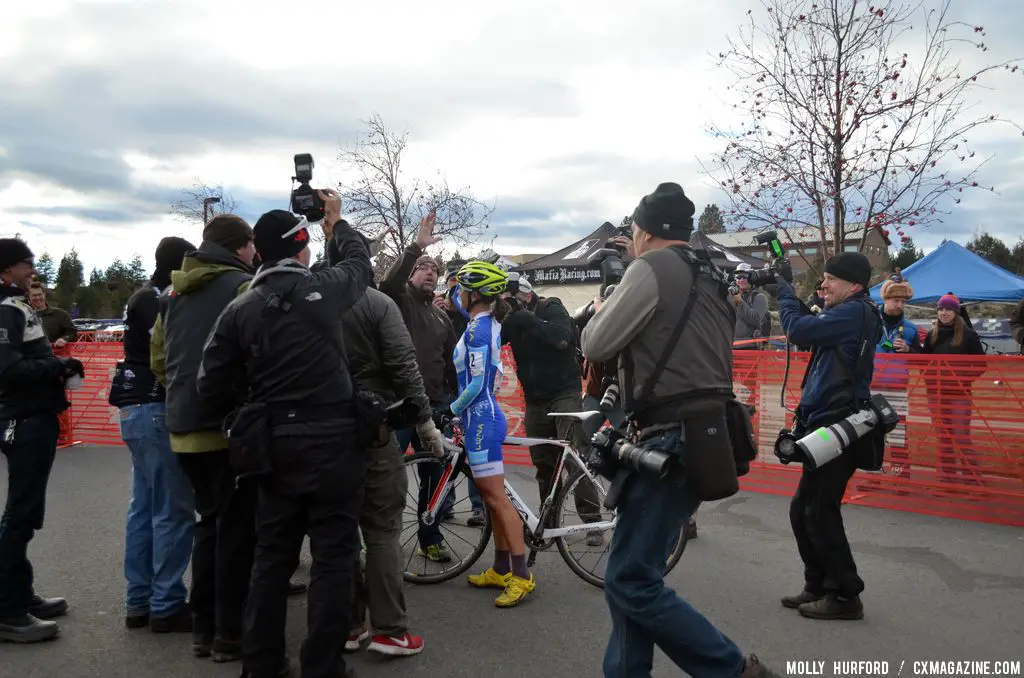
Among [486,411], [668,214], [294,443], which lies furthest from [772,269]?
[294,443]

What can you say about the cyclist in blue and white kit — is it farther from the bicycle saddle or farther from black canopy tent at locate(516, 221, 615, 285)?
black canopy tent at locate(516, 221, 615, 285)

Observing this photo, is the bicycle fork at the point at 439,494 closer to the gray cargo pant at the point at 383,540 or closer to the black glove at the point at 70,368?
the gray cargo pant at the point at 383,540

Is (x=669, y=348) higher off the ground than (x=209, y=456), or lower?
higher

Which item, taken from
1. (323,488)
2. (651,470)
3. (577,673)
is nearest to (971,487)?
(577,673)

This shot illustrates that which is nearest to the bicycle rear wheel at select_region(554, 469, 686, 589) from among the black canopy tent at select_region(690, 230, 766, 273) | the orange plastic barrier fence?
the orange plastic barrier fence

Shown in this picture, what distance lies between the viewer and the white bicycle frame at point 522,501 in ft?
16.4

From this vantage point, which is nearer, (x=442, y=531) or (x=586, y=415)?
(x=586, y=415)

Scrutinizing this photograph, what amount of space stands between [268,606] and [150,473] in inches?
57.9

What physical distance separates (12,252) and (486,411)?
2.82 metres

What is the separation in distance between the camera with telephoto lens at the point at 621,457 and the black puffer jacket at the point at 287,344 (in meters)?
1.11

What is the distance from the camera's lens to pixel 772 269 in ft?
14.0

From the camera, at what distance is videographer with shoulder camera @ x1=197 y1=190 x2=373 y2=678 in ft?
11.0

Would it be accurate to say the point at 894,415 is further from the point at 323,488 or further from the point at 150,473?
the point at 150,473

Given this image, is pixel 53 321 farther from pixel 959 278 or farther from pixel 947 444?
pixel 959 278
